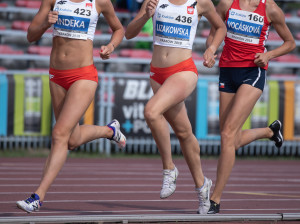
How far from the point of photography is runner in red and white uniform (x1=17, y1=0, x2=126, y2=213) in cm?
612

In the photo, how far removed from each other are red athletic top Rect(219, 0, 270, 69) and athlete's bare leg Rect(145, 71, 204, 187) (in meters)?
0.61

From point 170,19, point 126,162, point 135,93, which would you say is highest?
point 170,19

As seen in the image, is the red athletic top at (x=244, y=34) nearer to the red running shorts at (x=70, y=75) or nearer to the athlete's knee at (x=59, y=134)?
the red running shorts at (x=70, y=75)

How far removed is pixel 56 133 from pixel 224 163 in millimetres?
Result: 1664

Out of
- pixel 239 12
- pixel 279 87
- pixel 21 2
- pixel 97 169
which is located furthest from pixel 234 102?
pixel 21 2

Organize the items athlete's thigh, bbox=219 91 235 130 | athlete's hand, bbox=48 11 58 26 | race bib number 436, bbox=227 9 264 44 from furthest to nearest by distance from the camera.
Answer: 1. athlete's thigh, bbox=219 91 235 130
2. race bib number 436, bbox=227 9 264 44
3. athlete's hand, bbox=48 11 58 26

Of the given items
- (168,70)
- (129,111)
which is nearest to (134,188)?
(168,70)

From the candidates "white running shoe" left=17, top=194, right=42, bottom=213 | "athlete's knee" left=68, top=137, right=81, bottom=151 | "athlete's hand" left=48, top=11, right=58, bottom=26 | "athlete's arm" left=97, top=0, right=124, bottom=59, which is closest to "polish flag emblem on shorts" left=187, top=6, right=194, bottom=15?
"athlete's arm" left=97, top=0, right=124, bottom=59

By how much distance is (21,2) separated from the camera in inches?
698

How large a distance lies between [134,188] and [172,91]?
3026mm

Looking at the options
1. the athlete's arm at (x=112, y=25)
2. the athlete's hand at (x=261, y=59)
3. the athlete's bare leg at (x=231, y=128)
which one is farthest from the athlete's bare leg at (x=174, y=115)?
the athlete's hand at (x=261, y=59)

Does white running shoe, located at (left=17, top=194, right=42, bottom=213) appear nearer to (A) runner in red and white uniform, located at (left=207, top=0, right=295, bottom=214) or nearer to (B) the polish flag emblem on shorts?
(A) runner in red and white uniform, located at (left=207, top=0, right=295, bottom=214)

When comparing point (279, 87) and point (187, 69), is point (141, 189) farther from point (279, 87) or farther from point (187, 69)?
point (279, 87)

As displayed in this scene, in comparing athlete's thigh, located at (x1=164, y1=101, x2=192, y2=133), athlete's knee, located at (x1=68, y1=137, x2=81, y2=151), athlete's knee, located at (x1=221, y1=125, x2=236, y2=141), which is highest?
athlete's thigh, located at (x1=164, y1=101, x2=192, y2=133)
